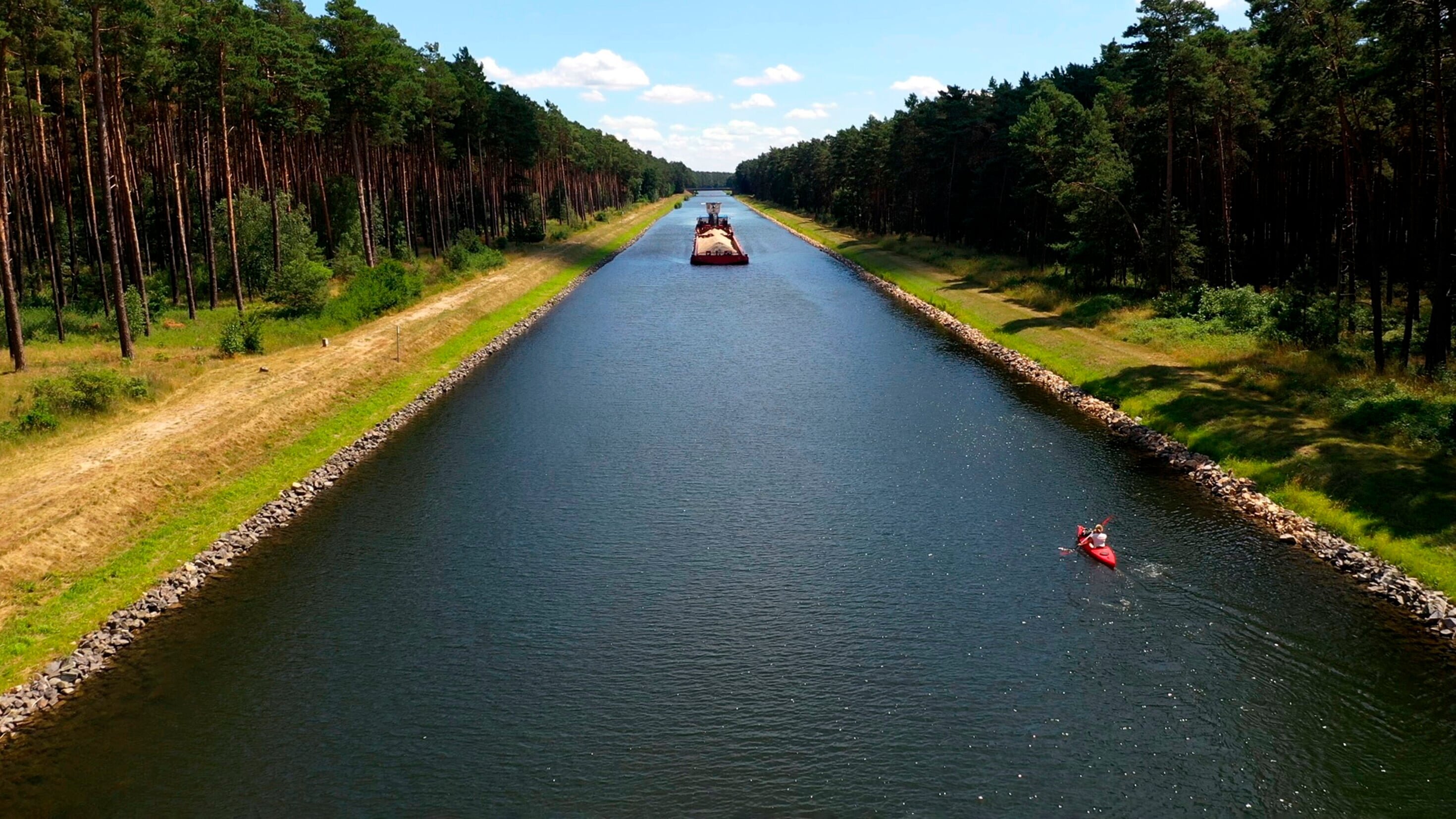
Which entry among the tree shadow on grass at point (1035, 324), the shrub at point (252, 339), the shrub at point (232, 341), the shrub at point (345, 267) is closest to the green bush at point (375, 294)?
the shrub at point (345, 267)

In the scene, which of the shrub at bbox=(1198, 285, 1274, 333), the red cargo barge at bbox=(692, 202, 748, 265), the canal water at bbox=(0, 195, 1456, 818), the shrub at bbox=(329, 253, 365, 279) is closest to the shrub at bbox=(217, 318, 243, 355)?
the canal water at bbox=(0, 195, 1456, 818)

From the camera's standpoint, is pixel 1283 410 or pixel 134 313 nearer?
pixel 1283 410

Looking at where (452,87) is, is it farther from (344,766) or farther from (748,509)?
(344,766)

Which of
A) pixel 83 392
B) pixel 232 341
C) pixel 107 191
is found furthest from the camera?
pixel 232 341

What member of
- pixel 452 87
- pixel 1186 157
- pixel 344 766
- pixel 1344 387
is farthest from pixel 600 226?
pixel 344 766

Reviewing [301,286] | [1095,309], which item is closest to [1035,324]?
[1095,309]

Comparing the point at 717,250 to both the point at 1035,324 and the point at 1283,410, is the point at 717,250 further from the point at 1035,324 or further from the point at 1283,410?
the point at 1283,410

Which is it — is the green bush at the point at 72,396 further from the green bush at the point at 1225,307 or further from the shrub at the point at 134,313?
the green bush at the point at 1225,307
